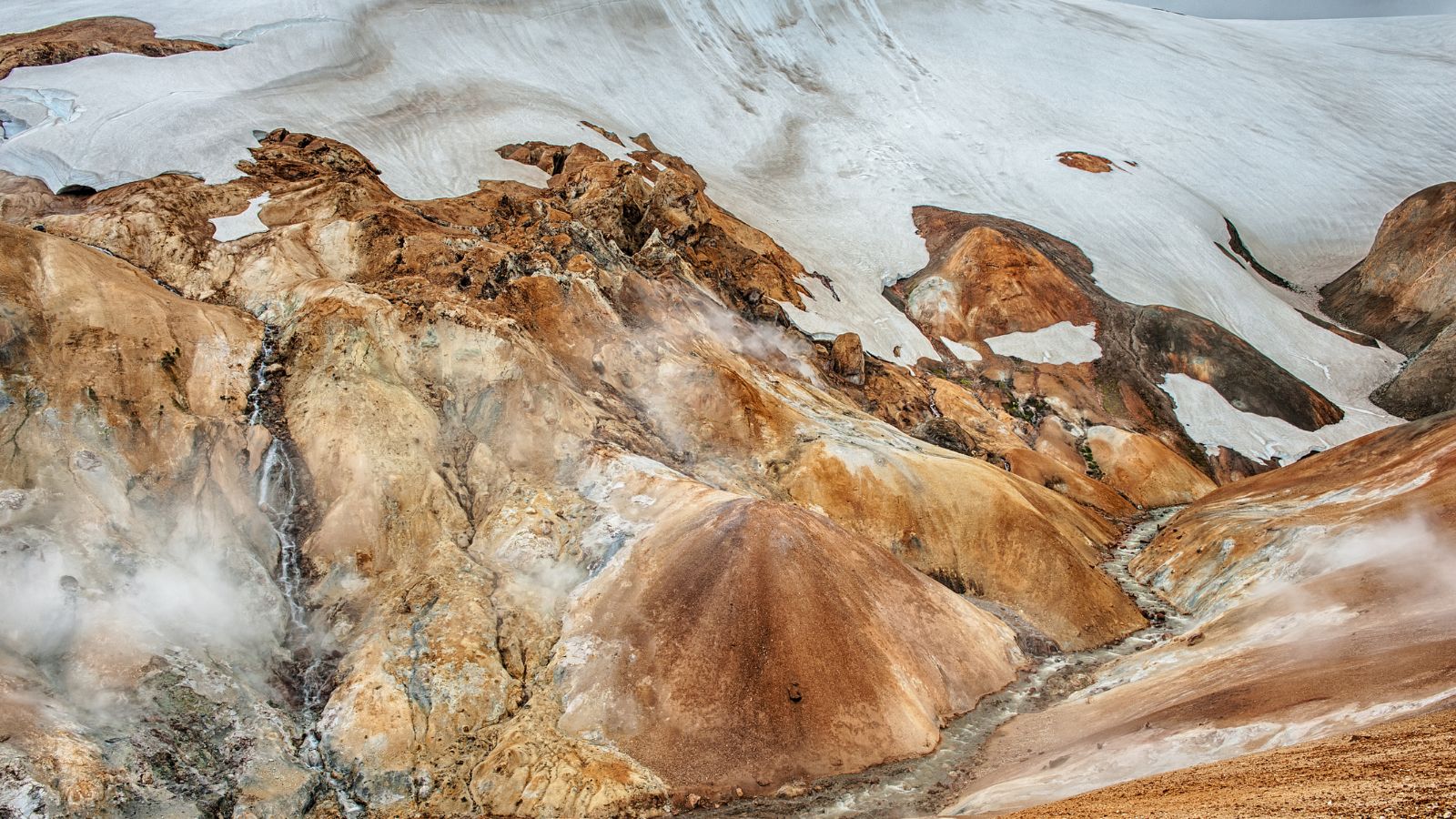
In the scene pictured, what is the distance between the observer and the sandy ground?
12438mm

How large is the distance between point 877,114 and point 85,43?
7105 centimetres

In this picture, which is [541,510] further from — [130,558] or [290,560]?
[130,558]

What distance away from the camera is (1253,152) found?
99.2m

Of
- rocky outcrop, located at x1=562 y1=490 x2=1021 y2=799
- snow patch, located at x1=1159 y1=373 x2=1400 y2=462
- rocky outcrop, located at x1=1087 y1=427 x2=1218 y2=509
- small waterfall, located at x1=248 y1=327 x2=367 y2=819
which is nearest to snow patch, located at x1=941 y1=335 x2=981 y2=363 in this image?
rocky outcrop, located at x1=1087 y1=427 x2=1218 y2=509

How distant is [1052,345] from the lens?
6925 cm

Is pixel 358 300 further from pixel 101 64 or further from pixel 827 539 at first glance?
pixel 101 64

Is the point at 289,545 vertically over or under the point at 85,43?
under

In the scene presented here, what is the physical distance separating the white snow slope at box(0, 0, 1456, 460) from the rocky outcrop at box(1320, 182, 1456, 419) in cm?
283

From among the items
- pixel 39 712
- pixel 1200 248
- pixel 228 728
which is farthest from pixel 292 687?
pixel 1200 248

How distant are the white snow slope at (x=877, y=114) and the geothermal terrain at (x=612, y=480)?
79 centimetres

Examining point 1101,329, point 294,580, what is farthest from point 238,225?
point 1101,329

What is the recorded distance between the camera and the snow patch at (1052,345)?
68062 mm

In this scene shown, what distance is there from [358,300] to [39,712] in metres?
18.8

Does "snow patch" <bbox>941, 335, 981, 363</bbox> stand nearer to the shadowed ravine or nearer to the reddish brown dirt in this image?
the shadowed ravine
